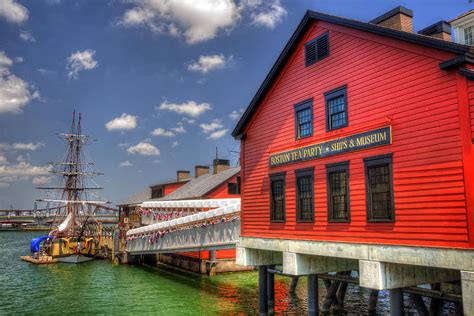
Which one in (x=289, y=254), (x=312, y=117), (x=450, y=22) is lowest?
(x=289, y=254)

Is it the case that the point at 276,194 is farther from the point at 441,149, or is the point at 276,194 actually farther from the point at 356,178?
the point at 441,149

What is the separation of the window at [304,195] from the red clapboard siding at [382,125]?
0.29 meters

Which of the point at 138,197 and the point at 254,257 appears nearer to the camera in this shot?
the point at 254,257

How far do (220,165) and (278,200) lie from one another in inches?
1264

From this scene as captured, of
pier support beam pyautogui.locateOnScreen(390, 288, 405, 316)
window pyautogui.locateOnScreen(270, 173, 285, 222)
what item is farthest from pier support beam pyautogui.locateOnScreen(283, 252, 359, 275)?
pier support beam pyautogui.locateOnScreen(390, 288, 405, 316)

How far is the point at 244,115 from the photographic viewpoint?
69.8 feet

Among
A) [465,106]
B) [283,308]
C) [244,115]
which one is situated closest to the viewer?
[465,106]

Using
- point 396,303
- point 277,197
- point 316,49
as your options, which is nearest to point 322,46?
point 316,49

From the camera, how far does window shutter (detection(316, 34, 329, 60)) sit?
55.9ft

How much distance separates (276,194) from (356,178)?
5.04 m

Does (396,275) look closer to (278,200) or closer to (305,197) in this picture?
(305,197)

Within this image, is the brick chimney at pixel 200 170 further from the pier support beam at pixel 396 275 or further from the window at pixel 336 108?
the pier support beam at pixel 396 275

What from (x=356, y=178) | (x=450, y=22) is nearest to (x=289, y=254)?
(x=356, y=178)

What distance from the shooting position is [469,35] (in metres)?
14.7
